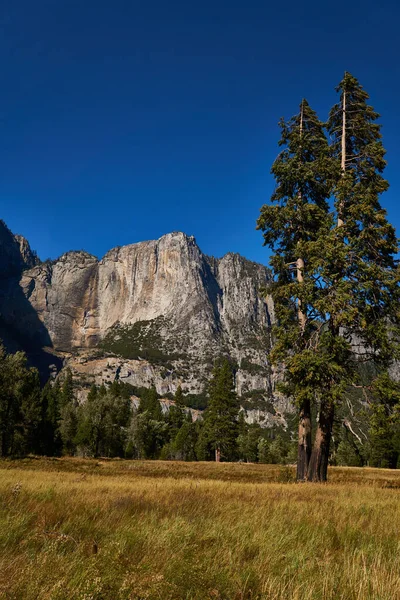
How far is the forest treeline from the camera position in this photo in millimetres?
46406

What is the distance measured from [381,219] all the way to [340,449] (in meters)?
70.4

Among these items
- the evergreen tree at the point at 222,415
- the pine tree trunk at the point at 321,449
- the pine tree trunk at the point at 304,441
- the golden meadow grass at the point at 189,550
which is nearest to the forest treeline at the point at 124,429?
Answer: the evergreen tree at the point at 222,415

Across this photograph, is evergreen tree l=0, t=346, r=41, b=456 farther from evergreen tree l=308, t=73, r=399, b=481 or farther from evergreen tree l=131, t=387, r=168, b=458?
evergreen tree l=308, t=73, r=399, b=481

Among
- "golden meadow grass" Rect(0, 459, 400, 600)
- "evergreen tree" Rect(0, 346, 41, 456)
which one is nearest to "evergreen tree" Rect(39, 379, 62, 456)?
"evergreen tree" Rect(0, 346, 41, 456)

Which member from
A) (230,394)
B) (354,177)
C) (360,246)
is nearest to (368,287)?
(360,246)

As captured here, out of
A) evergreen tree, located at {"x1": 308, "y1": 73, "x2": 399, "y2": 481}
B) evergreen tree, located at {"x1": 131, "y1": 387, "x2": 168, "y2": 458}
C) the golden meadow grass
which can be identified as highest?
evergreen tree, located at {"x1": 308, "y1": 73, "x2": 399, "y2": 481}

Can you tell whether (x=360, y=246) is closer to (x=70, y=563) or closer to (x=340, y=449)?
(x=70, y=563)

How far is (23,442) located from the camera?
2057 inches

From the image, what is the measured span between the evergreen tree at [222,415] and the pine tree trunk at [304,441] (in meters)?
39.9

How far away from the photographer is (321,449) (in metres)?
14.4

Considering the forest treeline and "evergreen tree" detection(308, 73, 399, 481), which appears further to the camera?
the forest treeline

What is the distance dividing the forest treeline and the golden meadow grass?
3318 cm

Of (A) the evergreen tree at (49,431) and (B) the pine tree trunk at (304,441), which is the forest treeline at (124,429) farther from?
(B) the pine tree trunk at (304,441)

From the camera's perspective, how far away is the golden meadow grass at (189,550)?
2.88 meters
